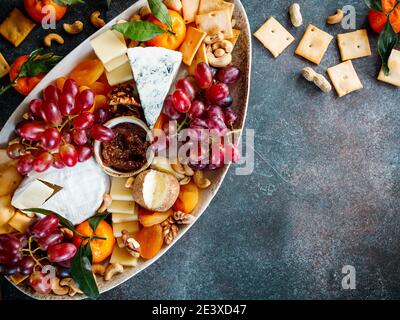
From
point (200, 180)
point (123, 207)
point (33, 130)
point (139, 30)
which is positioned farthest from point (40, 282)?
point (139, 30)

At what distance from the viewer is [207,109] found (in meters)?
1.32

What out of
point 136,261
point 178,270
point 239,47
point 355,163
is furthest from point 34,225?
point 355,163

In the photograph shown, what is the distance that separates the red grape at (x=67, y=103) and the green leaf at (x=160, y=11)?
A: 304 millimetres

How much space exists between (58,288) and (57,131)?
0.42 meters

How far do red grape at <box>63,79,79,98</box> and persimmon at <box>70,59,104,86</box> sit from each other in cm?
7

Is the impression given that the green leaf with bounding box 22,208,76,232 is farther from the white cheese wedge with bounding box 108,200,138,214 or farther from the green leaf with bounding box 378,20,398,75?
the green leaf with bounding box 378,20,398,75

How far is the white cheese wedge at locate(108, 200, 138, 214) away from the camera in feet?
4.46

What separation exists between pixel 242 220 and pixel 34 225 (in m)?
0.63

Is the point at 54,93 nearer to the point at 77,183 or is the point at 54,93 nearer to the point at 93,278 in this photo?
the point at 77,183

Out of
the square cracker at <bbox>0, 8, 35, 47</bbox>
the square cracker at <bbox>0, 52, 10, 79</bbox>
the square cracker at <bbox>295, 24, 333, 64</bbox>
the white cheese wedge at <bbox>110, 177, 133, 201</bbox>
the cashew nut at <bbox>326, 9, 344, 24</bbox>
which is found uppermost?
the square cracker at <bbox>0, 8, 35, 47</bbox>

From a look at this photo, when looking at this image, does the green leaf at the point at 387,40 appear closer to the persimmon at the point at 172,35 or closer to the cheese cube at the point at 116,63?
the persimmon at the point at 172,35

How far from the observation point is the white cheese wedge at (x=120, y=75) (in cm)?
133

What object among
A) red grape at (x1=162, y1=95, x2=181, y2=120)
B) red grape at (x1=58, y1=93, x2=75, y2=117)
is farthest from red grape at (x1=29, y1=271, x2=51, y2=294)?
red grape at (x1=162, y1=95, x2=181, y2=120)

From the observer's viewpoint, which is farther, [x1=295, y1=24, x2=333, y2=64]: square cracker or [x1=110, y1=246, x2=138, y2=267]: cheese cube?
[x1=295, y1=24, x2=333, y2=64]: square cracker
